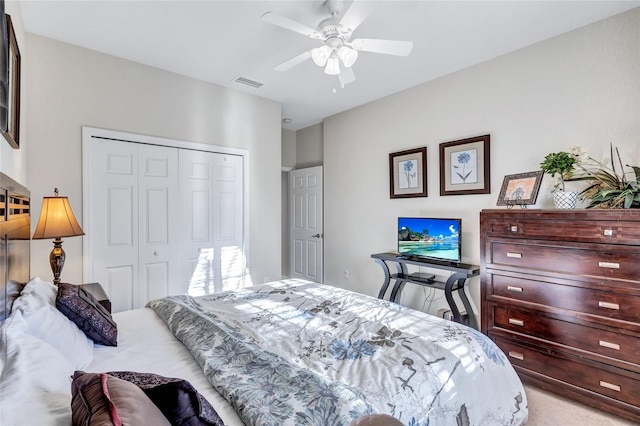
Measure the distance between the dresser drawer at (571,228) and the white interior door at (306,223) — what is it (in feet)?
9.41

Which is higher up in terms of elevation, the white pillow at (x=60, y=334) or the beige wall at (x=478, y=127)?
the beige wall at (x=478, y=127)

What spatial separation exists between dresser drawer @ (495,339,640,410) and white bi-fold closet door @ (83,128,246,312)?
9.51ft

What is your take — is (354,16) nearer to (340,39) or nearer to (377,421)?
(340,39)

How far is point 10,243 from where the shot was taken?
1353mm

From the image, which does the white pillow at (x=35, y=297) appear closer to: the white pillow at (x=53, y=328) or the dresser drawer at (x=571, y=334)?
the white pillow at (x=53, y=328)

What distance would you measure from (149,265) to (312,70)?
8.57ft

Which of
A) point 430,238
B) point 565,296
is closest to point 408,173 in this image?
point 430,238

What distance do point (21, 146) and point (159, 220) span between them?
124 cm

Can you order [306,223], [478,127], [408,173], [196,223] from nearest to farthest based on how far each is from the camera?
[478,127], [196,223], [408,173], [306,223]

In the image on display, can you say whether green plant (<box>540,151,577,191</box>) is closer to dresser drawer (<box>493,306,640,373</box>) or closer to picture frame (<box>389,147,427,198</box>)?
dresser drawer (<box>493,306,640,373</box>)

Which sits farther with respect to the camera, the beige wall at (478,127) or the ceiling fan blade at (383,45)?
the beige wall at (478,127)

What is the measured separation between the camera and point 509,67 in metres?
2.93

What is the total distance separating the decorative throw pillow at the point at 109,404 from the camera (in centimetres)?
64

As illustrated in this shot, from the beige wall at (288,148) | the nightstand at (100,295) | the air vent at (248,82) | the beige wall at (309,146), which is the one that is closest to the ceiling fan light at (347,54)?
the air vent at (248,82)
